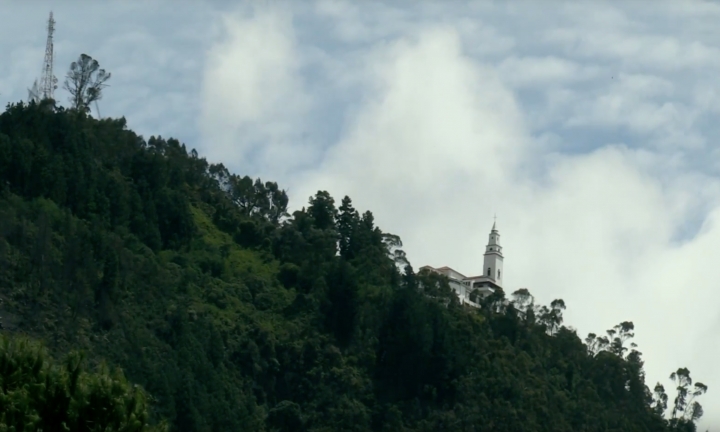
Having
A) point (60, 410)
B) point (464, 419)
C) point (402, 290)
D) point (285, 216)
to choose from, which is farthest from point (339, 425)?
point (60, 410)

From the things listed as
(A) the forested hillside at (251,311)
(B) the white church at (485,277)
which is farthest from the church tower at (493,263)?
(A) the forested hillside at (251,311)

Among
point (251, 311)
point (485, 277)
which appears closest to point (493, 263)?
point (485, 277)

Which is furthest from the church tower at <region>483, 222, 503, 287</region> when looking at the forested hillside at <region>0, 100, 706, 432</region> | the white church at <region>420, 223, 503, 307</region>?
the forested hillside at <region>0, 100, 706, 432</region>

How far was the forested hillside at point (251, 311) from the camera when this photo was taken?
61.8m

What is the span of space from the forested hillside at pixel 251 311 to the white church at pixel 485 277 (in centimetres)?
542

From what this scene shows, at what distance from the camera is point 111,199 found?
70.6 m

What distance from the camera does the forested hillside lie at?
61.8 meters

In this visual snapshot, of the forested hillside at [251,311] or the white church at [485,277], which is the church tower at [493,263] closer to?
the white church at [485,277]

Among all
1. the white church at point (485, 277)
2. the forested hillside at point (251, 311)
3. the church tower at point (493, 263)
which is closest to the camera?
the forested hillside at point (251, 311)

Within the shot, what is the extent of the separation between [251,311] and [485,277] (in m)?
29.7

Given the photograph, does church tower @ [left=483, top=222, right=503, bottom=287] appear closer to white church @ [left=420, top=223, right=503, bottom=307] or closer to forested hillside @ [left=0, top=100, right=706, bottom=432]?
white church @ [left=420, top=223, right=503, bottom=307]

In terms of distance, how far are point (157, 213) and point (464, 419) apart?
20348 mm

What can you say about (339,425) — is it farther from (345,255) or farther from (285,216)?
(285,216)

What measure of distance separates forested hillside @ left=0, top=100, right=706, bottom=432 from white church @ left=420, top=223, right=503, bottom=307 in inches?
213
